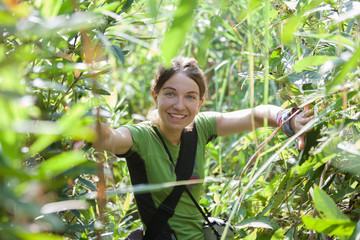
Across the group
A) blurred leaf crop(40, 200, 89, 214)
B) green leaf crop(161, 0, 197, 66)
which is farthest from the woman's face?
green leaf crop(161, 0, 197, 66)

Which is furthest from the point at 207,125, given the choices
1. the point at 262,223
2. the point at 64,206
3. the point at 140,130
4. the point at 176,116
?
the point at 64,206

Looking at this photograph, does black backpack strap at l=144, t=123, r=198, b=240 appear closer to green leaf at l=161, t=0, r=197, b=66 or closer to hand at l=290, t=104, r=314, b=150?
hand at l=290, t=104, r=314, b=150

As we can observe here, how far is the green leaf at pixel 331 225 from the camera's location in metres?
0.76

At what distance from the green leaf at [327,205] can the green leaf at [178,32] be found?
1.49 feet

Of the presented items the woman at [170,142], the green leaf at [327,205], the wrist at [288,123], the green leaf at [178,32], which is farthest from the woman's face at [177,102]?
the green leaf at [178,32]

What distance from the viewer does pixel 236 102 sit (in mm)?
3012

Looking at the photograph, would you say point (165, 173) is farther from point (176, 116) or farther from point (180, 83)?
point (180, 83)

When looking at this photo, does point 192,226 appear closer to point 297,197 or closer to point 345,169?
point 297,197

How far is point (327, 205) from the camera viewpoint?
0.79m

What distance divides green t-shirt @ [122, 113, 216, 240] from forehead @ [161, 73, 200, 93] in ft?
0.58

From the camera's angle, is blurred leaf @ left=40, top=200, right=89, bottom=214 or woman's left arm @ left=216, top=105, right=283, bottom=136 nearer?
blurred leaf @ left=40, top=200, right=89, bottom=214

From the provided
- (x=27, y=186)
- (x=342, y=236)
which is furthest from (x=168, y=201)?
(x=27, y=186)

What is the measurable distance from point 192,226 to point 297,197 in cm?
41

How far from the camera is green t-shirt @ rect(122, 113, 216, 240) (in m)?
1.63
